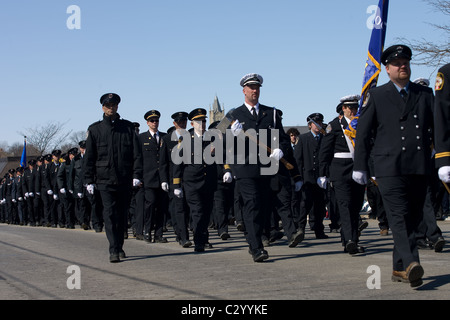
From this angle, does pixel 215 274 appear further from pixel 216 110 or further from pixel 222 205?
pixel 216 110

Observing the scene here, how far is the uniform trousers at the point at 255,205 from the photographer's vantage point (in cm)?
852

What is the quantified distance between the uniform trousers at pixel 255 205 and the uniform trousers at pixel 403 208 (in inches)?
91.9

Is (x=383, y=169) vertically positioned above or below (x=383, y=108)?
below

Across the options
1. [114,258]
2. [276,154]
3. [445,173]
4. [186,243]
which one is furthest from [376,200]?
[445,173]

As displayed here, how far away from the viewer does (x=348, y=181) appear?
943cm

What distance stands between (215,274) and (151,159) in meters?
5.84

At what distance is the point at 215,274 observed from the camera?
24.6 ft

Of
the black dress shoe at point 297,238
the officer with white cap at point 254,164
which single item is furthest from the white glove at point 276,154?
the black dress shoe at point 297,238

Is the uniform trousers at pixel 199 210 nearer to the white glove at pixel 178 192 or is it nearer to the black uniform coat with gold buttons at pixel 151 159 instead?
the white glove at pixel 178 192
